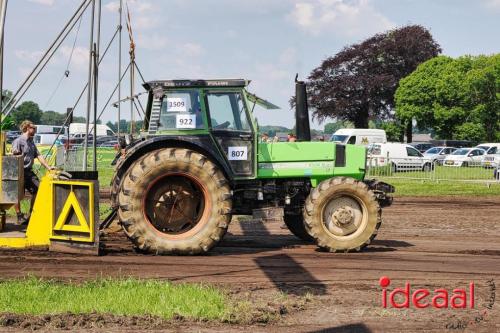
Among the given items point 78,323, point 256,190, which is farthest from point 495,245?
point 78,323

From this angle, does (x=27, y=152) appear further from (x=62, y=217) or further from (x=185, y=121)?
(x=185, y=121)

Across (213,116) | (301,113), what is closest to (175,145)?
(213,116)

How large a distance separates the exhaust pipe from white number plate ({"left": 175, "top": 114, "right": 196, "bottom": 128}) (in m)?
1.70

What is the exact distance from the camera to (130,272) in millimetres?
9062

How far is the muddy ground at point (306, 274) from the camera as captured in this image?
6719 millimetres

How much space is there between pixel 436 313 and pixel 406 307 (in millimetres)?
336

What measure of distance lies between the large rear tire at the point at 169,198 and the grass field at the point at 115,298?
2.10m

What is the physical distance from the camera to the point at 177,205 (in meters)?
10.8

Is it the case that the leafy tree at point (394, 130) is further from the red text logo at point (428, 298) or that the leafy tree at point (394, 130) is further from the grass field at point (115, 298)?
the grass field at point (115, 298)

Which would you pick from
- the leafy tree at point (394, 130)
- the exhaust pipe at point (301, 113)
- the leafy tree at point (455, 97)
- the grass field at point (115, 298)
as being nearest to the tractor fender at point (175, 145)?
the exhaust pipe at point (301, 113)

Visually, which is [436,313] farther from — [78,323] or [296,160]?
[296,160]

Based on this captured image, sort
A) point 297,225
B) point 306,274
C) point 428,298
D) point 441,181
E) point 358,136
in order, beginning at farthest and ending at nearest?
point 358,136 < point 441,181 < point 297,225 < point 306,274 < point 428,298

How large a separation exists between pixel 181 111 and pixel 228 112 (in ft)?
2.38

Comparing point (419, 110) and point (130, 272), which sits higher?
point (419, 110)
